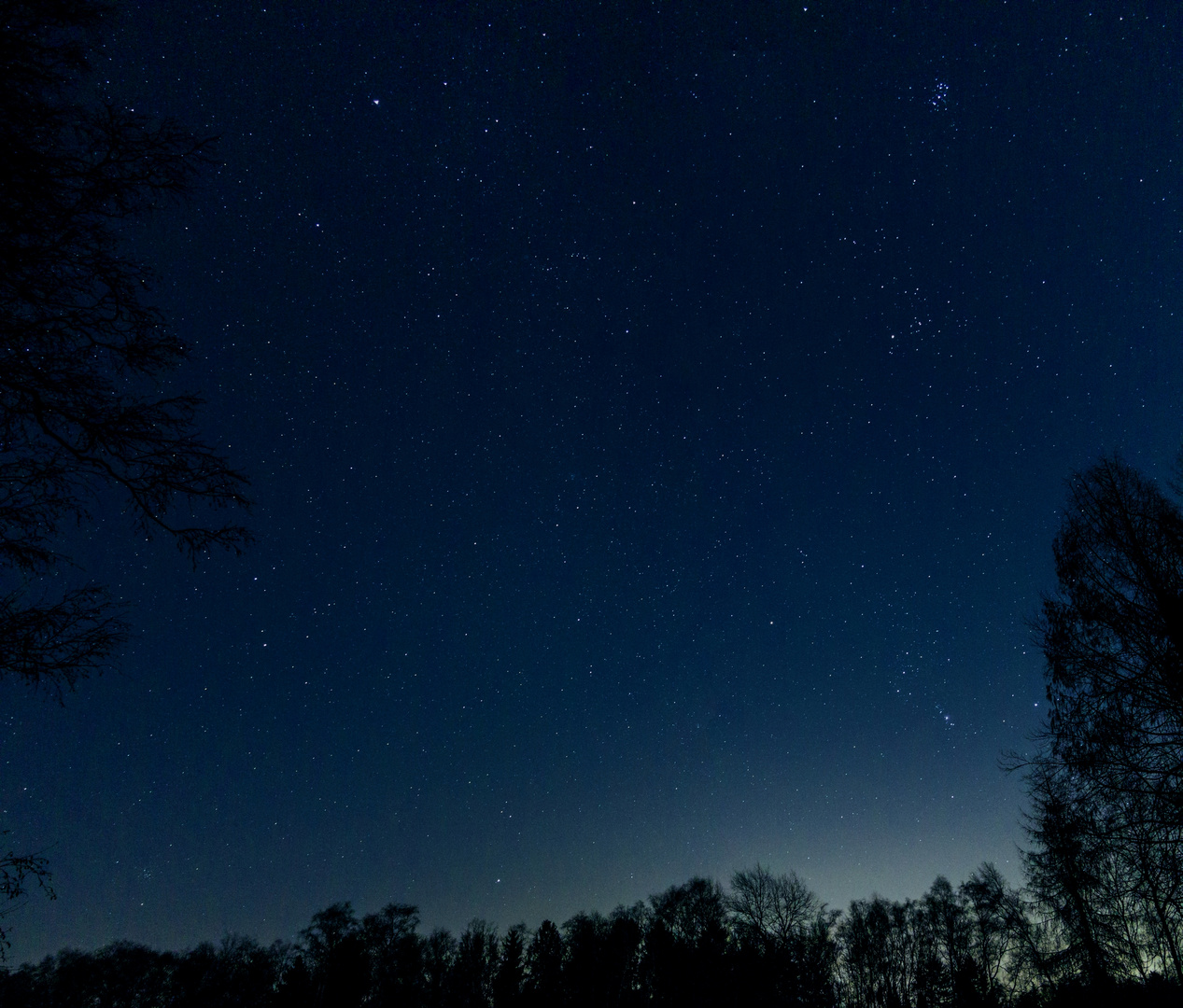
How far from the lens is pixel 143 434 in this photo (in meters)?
3.88

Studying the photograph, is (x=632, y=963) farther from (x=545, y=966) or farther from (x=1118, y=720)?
(x=1118, y=720)

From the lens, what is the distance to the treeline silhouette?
28.8 m

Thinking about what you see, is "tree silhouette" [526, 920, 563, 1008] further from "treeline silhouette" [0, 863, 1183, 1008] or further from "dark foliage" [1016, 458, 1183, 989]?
"dark foliage" [1016, 458, 1183, 989]

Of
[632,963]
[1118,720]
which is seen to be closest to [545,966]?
[632,963]

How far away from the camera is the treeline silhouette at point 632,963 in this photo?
94.4ft

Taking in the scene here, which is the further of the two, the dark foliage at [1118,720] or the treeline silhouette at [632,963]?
the treeline silhouette at [632,963]

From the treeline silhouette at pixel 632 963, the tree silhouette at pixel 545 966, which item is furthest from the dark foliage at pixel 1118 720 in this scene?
the tree silhouette at pixel 545 966

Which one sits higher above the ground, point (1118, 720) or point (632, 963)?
point (1118, 720)

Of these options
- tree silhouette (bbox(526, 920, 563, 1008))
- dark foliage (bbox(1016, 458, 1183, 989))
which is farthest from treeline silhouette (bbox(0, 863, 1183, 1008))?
dark foliage (bbox(1016, 458, 1183, 989))

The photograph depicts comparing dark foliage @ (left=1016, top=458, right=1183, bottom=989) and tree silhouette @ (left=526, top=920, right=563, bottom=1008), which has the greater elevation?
dark foliage @ (left=1016, top=458, right=1183, bottom=989)

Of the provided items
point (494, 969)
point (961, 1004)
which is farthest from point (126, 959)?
point (961, 1004)

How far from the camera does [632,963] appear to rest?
41.4m

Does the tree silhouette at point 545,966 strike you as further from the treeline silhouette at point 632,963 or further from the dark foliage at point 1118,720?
the dark foliage at point 1118,720

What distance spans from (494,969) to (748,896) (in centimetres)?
2491
